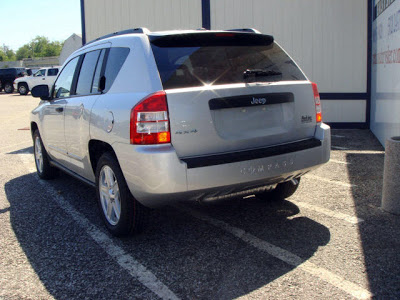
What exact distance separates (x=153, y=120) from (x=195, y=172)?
51 centimetres

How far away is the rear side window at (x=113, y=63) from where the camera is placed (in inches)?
165

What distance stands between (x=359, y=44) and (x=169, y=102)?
348 inches

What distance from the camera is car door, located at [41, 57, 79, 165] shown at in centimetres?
541

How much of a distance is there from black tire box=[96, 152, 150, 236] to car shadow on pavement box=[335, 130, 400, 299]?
1914 millimetres

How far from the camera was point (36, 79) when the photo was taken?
32.5 m

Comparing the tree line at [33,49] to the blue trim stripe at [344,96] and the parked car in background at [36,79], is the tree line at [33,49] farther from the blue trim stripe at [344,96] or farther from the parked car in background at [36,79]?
the blue trim stripe at [344,96]

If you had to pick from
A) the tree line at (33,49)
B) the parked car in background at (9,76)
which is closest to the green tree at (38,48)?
the tree line at (33,49)

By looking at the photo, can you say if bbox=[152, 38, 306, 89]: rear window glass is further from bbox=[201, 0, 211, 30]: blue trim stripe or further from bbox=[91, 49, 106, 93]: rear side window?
bbox=[201, 0, 211, 30]: blue trim stripe

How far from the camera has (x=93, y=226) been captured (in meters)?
4.65

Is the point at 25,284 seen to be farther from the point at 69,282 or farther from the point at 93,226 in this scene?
the point at 93,226

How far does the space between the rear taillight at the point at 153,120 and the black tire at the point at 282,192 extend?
188 centimetres

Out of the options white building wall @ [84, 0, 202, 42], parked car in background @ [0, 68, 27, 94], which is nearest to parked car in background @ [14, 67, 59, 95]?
parked car in background @ [0, 68, 27, 94]

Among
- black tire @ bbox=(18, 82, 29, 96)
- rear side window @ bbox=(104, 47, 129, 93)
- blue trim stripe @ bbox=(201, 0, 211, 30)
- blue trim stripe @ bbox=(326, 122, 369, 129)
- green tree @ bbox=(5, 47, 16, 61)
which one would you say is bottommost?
blue trim stripe @ bbox=(326, 122, 369, 129)

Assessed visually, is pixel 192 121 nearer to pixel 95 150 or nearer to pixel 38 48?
pixel 95 150
